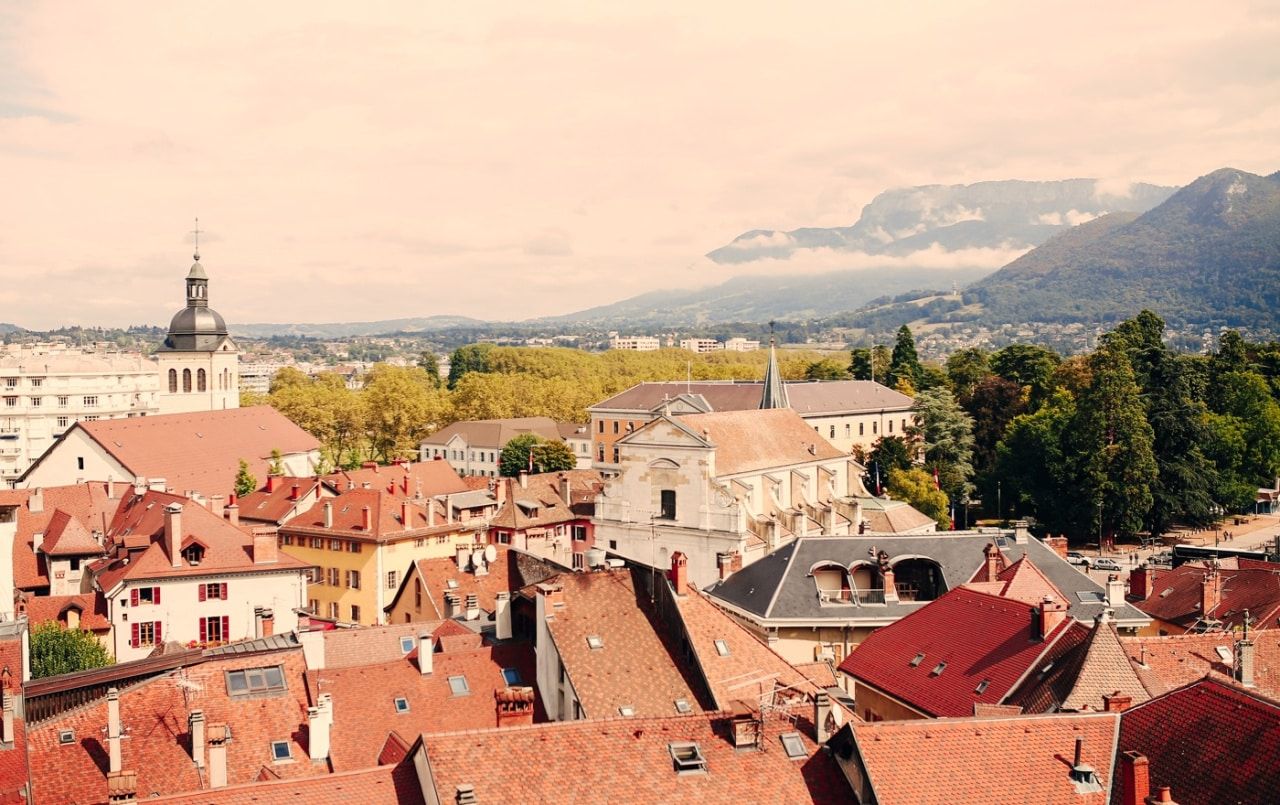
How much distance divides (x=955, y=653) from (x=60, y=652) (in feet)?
93.7

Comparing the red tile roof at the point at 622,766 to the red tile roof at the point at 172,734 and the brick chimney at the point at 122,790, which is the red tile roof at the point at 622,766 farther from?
the red tile roof at the point at 172,734

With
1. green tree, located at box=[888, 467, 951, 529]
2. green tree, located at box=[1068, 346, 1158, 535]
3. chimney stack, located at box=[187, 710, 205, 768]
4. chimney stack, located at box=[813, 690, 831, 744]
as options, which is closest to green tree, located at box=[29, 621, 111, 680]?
chimney stack, located at box=[187, 710, 205, 768]

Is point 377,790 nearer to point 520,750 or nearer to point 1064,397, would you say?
point 520,750

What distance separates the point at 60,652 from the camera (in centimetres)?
4012

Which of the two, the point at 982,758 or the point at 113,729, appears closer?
the point at 982,758

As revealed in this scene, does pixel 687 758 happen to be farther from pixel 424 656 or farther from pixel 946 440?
pixel 946 440

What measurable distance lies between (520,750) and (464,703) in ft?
32.3

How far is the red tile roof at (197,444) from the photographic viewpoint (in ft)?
268

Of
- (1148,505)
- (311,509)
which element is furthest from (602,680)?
(1148,505)

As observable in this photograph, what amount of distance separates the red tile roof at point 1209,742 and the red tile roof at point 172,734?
1746 cm

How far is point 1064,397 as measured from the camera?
3915 inches

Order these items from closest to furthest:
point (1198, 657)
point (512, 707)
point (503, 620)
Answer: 1. point (512, 707)
2. point (1198, 657)
3. point (503, 620)

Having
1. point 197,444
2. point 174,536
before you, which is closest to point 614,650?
point 174,536

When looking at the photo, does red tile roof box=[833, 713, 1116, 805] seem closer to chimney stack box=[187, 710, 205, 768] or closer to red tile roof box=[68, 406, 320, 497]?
chimney stack box=[187, 710, 205, 768]
